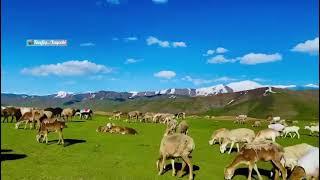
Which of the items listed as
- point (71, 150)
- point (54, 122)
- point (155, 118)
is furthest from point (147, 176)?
point (155, 118)

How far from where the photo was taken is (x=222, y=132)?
40.1 meters

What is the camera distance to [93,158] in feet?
99.0

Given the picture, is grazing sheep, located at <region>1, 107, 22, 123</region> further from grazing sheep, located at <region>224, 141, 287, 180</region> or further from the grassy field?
grazing sheep, located at <region>224, 141, 287, 180</region>

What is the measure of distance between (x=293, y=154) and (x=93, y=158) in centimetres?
1337

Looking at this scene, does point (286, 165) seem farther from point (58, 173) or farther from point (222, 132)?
point (222, 132)

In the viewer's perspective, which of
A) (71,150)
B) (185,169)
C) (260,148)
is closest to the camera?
(260,148)

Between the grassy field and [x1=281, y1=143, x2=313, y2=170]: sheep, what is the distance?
159 cm

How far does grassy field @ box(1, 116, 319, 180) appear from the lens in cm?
2456

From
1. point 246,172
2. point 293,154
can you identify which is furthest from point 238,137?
point 293,154

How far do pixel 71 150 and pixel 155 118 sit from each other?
47.0 meters

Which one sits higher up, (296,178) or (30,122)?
(30,122)

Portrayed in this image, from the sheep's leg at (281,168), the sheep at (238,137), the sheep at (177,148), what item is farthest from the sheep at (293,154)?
the sheep at (238,137)

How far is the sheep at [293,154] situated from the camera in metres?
24.5

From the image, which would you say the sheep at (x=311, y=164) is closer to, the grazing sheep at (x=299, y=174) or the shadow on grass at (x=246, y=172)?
the grazing sheep at (x=299, y=174)
